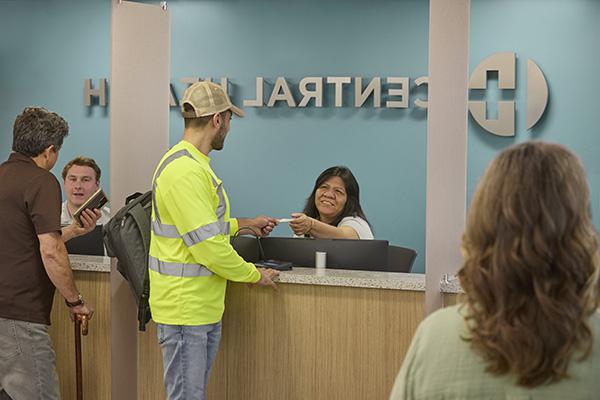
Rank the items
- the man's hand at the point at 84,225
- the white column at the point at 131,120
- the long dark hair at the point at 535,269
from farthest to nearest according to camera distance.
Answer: the white column at the point at 131,120
the man's hand at the point at 84,225
the long dark hair at the point at 535,269

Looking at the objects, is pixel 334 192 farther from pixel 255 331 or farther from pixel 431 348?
pixel 431 348

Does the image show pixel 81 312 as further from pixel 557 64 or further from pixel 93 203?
pixel 557 64

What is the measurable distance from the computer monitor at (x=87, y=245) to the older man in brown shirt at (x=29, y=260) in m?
0.89

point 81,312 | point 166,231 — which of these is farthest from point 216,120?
point 81,312

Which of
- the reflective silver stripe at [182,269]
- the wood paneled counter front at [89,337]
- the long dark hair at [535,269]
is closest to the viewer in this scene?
the long dark hair at [535,269]

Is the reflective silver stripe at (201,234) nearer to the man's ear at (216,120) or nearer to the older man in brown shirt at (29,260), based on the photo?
the man's ear at (216,120)

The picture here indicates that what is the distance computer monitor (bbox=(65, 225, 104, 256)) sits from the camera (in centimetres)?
466

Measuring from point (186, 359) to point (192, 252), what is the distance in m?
0.43

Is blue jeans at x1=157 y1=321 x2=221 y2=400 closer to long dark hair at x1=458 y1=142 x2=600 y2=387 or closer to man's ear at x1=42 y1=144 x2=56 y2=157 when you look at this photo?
man's ear at x1=42 y1=144 x2=56 y2=157

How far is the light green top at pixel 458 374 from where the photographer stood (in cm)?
151

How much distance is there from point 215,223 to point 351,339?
842 millimetres

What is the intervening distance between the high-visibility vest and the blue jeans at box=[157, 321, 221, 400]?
0.05m

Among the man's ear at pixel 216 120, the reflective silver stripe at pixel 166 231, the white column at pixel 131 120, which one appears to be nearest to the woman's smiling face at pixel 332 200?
the white column at pixel 131 120

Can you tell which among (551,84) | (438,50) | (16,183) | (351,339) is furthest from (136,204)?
(551,84)
